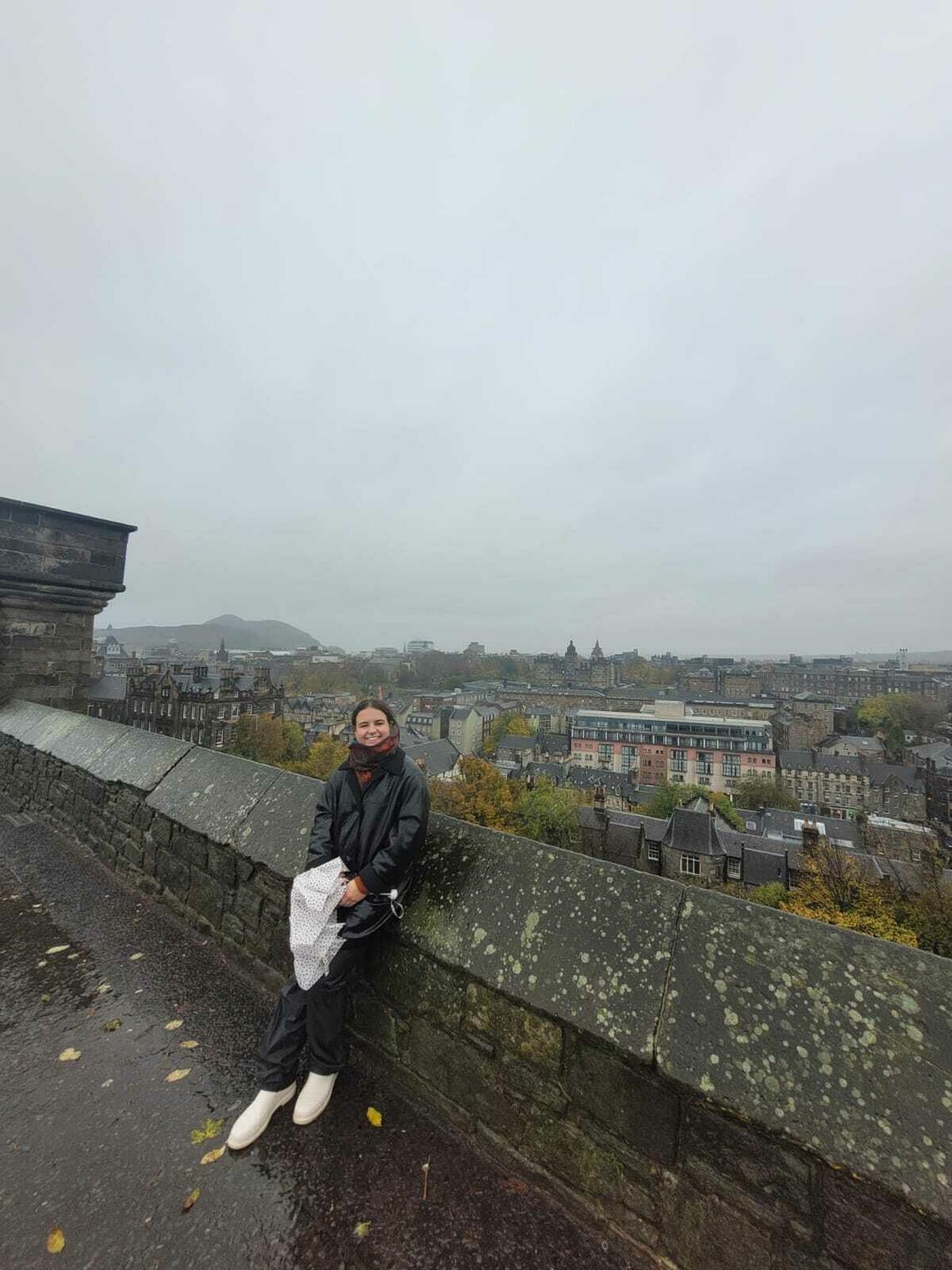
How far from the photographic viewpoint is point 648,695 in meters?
107

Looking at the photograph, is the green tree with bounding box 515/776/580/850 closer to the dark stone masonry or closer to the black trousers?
the dark stone masonry

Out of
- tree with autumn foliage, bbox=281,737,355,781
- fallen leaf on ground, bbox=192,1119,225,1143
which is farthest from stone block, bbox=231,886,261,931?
tree with autumn foliage, bbox=281,737,355,781

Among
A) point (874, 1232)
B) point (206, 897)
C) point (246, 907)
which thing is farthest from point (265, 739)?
point (874, 1232)

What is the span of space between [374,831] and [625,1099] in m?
1.33

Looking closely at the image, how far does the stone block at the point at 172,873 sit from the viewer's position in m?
3.32

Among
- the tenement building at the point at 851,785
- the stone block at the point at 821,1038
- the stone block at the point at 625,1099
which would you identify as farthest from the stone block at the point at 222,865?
the tenement building at the point at 851,785

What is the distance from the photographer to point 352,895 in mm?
2152

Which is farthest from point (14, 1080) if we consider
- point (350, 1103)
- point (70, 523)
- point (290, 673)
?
point (290, 673)

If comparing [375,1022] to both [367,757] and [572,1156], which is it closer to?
[572,1156]

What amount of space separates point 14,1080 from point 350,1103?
4.64 feet

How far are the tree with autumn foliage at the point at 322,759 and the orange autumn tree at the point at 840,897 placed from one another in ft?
84.9

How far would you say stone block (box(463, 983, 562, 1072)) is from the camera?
1.83 m

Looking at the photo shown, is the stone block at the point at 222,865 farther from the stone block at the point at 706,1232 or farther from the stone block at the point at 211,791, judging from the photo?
the stone block at the point at 706,1232

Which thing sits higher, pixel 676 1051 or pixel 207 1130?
pixel 676 1051
